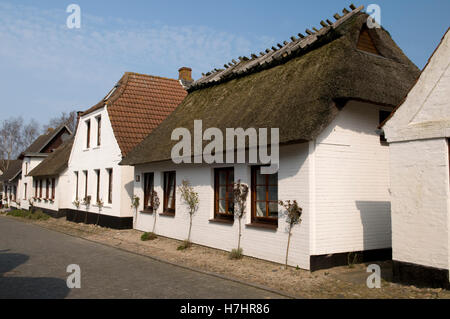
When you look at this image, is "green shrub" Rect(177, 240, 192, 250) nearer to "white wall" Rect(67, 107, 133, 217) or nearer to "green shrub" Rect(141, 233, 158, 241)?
"green shrub" Rect(141, 233, 158, 241)

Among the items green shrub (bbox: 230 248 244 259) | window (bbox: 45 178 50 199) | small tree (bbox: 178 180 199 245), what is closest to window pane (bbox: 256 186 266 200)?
green shrub (bbox: 230 248 244 259)

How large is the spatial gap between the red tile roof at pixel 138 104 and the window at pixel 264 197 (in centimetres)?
811

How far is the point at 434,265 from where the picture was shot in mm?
6809

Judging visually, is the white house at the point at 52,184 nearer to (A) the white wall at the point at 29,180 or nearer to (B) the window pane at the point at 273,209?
(A) the white wall at the point at 29,180

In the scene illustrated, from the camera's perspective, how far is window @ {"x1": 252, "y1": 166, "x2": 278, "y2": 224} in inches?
394

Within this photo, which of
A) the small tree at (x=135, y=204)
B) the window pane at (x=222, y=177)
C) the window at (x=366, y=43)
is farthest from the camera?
the small tree at (x=135, y=204)

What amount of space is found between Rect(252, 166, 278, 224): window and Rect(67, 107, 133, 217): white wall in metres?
8.28

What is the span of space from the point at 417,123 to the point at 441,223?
182cm

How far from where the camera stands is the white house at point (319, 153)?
8.90 meters

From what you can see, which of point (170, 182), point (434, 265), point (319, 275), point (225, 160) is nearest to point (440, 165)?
point (434, 265)

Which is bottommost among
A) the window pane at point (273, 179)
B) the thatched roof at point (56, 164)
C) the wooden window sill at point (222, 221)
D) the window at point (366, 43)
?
the wooden window sill at point (222, 221)

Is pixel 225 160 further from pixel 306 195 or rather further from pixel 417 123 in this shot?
pixel 417 123

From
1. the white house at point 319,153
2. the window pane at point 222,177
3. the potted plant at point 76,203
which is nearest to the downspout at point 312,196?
the white house at point 319,153

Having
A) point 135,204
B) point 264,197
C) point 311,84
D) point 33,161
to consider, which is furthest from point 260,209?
point 33,161
